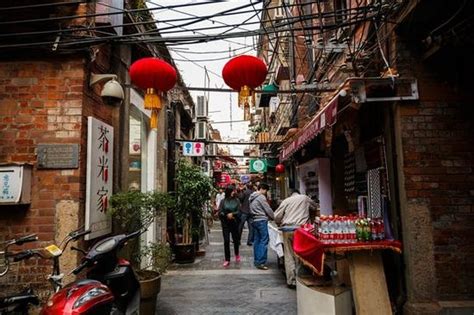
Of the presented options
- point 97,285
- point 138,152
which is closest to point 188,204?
point 138,152

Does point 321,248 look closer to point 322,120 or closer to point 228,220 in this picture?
point 322,120

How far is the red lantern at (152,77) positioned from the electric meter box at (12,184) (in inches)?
76.4

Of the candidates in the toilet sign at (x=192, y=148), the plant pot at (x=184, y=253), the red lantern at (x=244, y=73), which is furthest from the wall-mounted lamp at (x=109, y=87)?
the toilet sign at (x=192, y=148)

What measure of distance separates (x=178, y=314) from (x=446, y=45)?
5.40 metres

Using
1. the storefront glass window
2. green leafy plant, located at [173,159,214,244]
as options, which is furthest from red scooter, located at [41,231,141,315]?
green leafy plant, located at [173,159,214,244]

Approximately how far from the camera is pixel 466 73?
17.3ft

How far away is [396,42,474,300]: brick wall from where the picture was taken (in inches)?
198

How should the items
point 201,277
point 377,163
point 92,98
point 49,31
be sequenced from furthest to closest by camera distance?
point 201,277 < point 377,163 < point 92,98 < point 49,31

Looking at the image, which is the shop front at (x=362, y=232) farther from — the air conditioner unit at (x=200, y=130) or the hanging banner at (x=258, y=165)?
the hanging banner at (x=258, y=165)

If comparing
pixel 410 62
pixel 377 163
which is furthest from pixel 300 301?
pixel 410 62

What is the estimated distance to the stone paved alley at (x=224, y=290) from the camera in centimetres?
621

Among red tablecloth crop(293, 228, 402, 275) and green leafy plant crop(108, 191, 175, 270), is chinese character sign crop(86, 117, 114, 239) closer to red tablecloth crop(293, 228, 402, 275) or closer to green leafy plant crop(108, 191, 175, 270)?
green leafy plant crop(108, 191, 175, 270)

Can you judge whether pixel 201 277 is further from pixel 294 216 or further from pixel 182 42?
pixel 182 42

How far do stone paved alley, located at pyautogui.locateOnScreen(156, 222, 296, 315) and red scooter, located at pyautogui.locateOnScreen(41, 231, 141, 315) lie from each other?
80.0 inches
